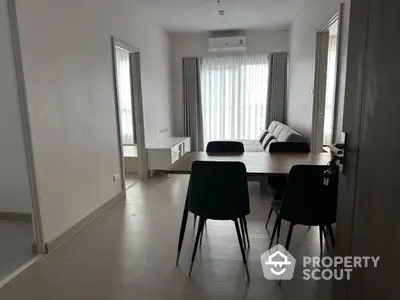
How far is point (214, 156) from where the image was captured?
114 inches

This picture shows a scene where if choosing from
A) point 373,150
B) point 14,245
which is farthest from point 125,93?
point 373,150

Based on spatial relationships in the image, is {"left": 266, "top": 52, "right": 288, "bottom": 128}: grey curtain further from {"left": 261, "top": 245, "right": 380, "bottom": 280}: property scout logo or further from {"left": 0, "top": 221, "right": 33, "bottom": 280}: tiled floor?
{"left": 0, "top": 221, "right": 33, "bottom": 280}: tiled floor

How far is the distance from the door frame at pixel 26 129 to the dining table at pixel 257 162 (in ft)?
3.69

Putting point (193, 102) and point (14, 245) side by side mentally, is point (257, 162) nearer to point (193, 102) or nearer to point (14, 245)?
point (14, 245)

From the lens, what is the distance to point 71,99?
297 centimetres

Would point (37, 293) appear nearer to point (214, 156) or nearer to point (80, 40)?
→ point (214, 156)

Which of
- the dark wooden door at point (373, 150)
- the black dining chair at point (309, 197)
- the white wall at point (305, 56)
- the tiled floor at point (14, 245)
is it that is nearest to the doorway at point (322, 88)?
the white wall at point (305, 56)

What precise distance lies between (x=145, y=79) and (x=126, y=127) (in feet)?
3.66

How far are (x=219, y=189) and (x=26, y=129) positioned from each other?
1641 millimetres

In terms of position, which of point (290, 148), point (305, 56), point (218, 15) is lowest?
point (290, 148)

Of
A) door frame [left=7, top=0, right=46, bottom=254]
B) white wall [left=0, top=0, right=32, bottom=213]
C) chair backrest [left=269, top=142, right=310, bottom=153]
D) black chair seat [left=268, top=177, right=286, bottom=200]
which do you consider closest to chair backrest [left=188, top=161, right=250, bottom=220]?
black chair seat [left=268, top=177, right=286, bottom=200]

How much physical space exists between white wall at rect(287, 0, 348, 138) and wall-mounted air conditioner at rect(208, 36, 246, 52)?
100cm

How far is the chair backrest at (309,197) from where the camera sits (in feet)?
6.48

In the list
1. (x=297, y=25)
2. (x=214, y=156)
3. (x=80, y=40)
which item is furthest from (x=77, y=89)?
(x=297, y=25)
